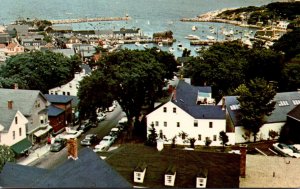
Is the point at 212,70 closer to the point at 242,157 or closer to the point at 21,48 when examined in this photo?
the point at 242,157

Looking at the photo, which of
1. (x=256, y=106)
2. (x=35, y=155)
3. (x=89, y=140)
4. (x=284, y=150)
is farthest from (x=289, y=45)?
(x=35, y=155)

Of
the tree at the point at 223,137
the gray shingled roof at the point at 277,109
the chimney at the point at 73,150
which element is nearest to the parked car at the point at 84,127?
the tree at the point at 223,137

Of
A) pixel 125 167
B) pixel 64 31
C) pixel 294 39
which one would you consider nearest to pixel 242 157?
pixel 125 167

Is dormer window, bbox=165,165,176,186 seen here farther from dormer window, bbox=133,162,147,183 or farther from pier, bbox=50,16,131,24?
pier, bbox=50,16,131,24

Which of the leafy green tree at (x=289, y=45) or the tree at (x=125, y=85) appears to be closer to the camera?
the tree at (x=125, y=85)

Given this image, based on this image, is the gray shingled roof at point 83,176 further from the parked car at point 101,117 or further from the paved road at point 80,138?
the parked car at point 101,117

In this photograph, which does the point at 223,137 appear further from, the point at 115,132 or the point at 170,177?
the point at 170,177
